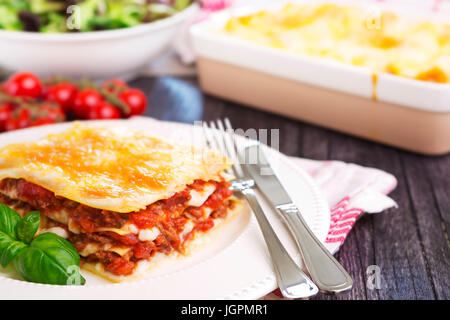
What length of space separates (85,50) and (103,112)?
0.55 meters

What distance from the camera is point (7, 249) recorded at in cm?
189

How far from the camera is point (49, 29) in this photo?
3873 millimetres

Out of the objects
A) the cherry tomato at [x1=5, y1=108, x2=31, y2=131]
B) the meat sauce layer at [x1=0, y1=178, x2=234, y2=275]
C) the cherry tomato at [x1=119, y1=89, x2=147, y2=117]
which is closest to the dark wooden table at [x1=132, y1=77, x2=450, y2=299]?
the cherry tomato at [x1=119, y1=89, x2=147, y2=117]

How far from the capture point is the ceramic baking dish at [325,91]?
9.75 feet

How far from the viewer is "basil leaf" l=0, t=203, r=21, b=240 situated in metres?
1.96

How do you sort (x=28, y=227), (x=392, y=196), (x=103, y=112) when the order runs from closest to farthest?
(x=28, y=227)
(x=392, y=196)
(x=103, y=112)

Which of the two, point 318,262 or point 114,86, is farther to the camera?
point 114,86

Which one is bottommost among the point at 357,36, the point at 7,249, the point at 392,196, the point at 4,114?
the point at 392,196

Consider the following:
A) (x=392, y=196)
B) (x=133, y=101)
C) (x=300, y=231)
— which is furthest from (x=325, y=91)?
(x=300, y=231)

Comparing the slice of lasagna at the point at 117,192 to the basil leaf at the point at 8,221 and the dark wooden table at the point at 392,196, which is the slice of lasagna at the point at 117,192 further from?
the dark wooden table at the point at 392,196

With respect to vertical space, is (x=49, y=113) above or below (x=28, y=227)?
below

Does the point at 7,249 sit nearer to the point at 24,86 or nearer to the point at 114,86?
the point at 24,86

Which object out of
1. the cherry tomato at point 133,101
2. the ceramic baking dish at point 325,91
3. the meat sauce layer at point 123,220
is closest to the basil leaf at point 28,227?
the meat sauce layer at point 123,220
